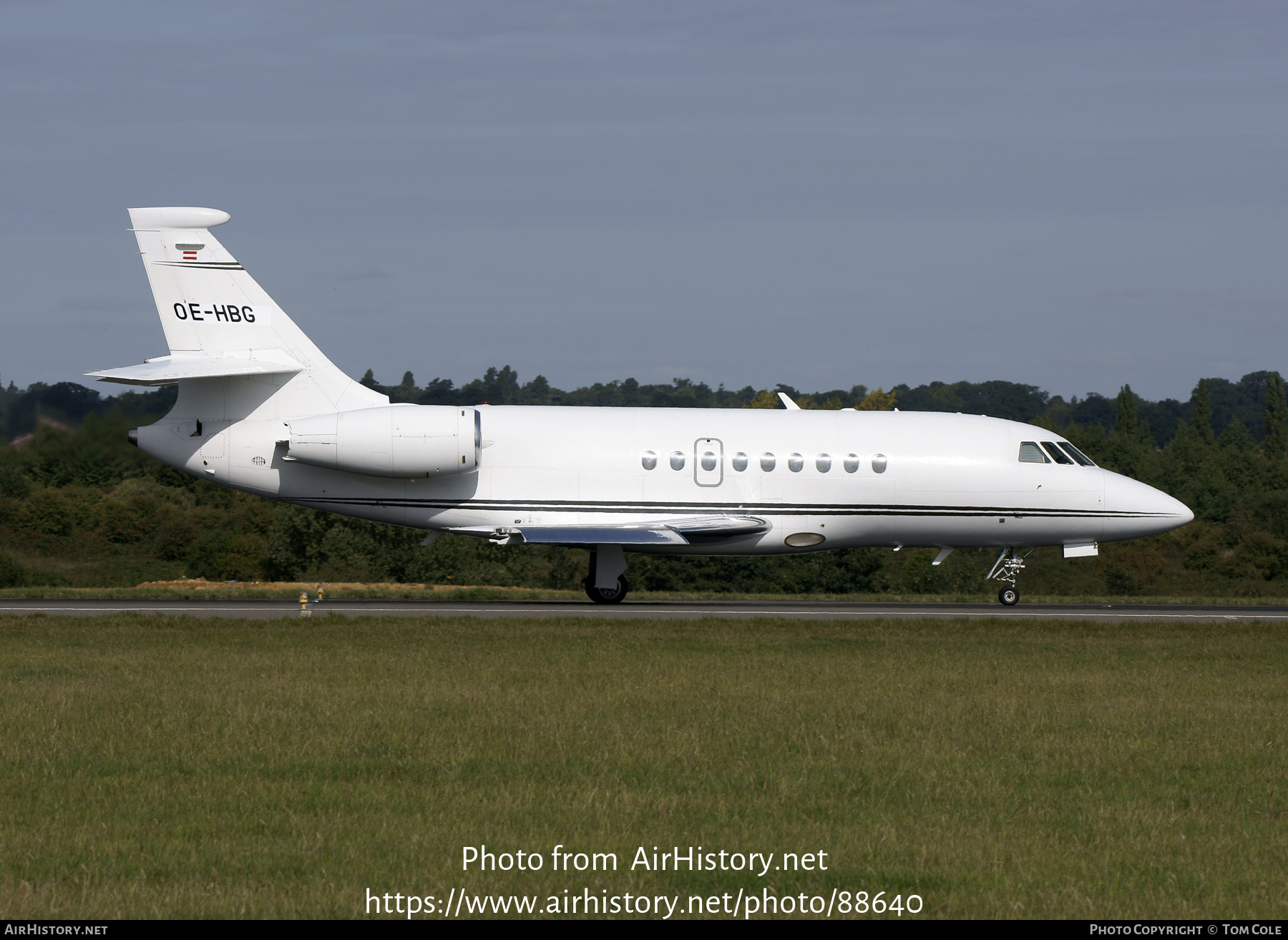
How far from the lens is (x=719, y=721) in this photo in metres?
12.4

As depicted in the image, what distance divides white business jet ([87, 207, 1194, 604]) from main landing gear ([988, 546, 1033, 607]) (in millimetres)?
1361

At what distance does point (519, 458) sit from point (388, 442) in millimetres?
2624

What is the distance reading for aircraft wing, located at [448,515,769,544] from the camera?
2544 cm

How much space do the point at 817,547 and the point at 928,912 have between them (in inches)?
797

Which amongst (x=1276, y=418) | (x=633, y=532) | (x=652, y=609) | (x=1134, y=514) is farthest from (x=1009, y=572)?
(x=1276, y=418)

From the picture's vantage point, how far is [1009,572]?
2850 centimetres

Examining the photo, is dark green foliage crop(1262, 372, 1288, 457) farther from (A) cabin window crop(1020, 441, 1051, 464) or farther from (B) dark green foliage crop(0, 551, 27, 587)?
(B) dark green foliage crop(0, 551, 27, 587)

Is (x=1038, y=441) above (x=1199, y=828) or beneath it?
above

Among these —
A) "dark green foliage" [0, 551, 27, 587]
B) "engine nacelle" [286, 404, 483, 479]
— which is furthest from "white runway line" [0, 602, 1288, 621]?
"dark green foliage" [0, 551, 27, 587]

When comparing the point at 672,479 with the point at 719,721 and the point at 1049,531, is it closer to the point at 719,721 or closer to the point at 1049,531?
the point at 1049,531

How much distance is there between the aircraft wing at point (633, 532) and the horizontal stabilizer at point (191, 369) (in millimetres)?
4790

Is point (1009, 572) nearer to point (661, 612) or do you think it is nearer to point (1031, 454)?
point (1031, 454)

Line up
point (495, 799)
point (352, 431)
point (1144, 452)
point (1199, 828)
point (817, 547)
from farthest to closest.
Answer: point (1144, 452), point (817, 547), point (352, 431), point (495, 799), point (1199, 828)

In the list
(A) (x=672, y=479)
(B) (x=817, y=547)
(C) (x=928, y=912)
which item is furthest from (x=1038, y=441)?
(C) (x=928, y=912)
